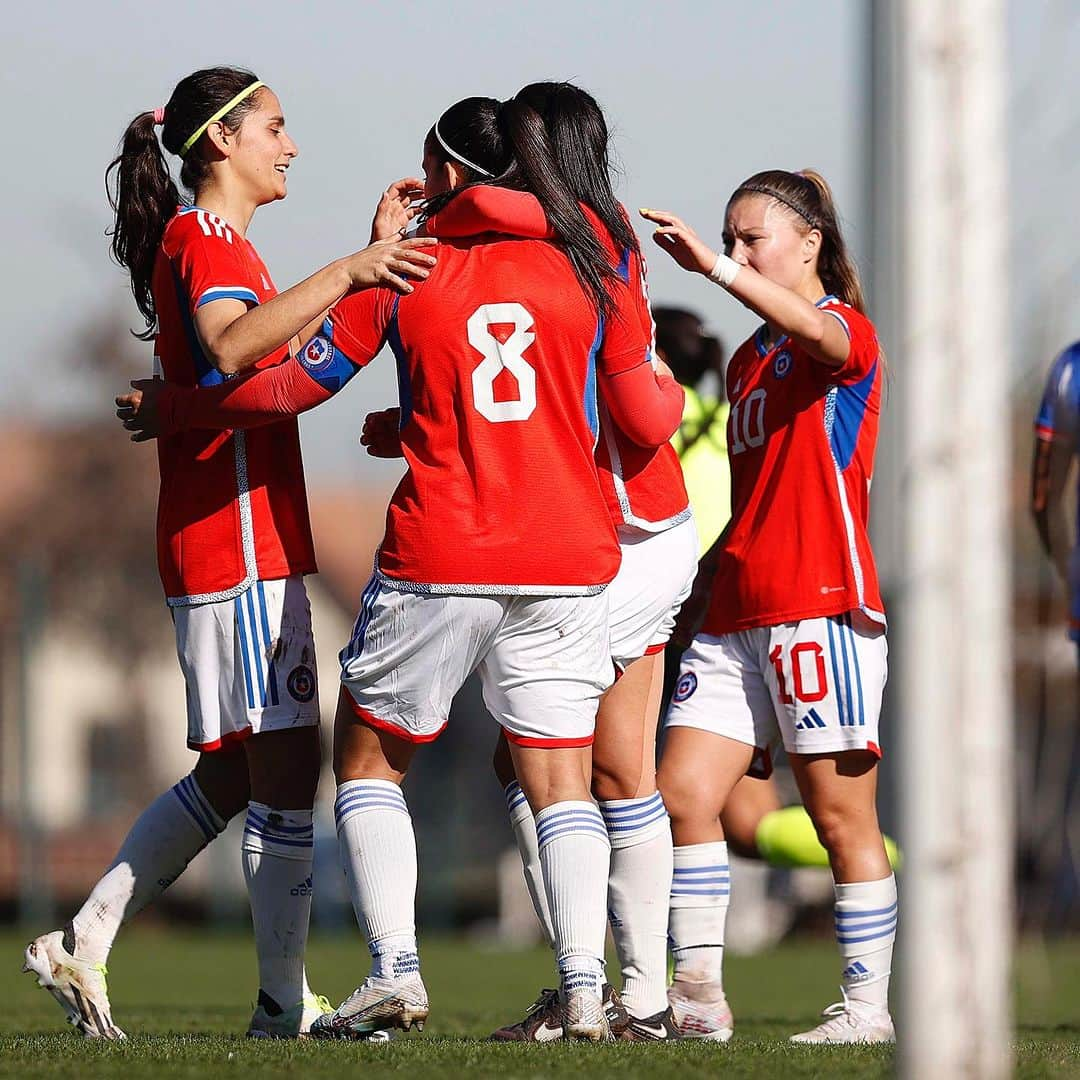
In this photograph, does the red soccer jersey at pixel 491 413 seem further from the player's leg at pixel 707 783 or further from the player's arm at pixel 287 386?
the player's leg at pixel 707 783

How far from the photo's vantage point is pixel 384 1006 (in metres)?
4.05

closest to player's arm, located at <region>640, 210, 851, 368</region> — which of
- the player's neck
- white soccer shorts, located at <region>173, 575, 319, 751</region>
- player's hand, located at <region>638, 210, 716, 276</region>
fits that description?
player's hand, located at <region>638, 210, 716, 276</region>

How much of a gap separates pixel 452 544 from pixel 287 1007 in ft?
4.58

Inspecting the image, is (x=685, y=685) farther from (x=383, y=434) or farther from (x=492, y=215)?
(x=492, y=215)

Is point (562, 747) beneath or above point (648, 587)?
beneath

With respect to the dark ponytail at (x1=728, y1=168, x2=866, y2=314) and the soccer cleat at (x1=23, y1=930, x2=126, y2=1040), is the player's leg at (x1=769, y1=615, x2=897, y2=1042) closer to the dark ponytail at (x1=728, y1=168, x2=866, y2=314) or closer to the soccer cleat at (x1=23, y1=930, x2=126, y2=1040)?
the dark ponytail at (x1=728, y1=168, x2=866, y2=314)

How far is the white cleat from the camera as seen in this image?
402cm

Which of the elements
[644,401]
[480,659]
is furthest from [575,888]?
[644,401]

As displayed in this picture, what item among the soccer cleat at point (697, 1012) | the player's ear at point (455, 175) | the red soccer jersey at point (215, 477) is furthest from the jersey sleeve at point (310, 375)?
the soccer cleat at point (697, 1012)

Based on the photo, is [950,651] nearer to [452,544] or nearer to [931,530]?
[931,530]

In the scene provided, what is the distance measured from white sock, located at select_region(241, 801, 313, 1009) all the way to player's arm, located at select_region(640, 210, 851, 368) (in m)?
1.69

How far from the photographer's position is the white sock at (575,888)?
4.08 metres

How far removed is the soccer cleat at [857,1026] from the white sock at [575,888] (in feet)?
3.08

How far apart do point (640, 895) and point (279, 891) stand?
915mm
